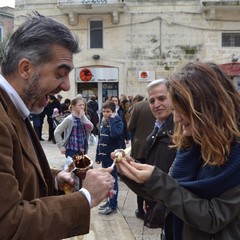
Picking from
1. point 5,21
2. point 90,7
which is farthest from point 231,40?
point 5,21

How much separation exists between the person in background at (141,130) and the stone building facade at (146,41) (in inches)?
589

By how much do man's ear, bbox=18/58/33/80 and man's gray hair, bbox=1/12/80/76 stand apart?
14 millimetres

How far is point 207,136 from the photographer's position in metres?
1.87

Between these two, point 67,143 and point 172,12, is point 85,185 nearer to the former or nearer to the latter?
point 67,143

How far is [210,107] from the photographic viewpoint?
74.0 inches

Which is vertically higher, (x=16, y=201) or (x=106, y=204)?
(x=16, y=201)

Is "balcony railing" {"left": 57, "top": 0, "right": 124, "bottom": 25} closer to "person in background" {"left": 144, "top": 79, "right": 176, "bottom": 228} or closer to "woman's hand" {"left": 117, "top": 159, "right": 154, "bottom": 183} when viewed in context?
"person in background" {"left": 144, "top": 79, "right": 176, "bottom": 228}

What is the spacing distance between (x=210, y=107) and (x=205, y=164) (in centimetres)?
26

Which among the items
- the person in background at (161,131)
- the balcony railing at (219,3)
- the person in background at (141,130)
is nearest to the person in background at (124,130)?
the person in background at (141,130)

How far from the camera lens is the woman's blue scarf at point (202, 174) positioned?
1803 mm

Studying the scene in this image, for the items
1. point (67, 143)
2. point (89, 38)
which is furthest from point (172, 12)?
point (67, 143)

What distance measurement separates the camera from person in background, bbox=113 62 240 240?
181cm

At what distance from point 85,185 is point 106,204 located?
4.21 m

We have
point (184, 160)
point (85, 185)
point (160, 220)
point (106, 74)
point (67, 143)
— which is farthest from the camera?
point (106, 74)
